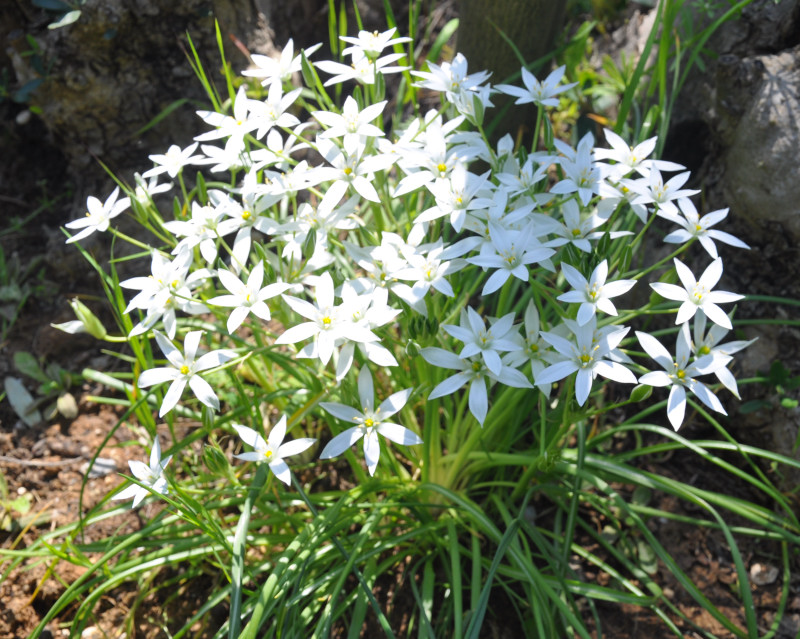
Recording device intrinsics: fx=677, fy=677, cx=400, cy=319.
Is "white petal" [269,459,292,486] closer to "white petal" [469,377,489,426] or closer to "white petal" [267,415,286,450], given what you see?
"white petal" [267,415,286,450]

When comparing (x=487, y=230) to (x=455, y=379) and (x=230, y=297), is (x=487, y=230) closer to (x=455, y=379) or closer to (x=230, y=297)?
(x=455, y=379)

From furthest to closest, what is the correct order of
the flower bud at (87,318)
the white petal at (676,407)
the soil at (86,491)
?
1. the soil at (86,491)
2. the flower bud at (87,318)
3. the white petal at (676,407)

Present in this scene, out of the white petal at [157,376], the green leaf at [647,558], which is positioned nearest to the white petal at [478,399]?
the white petal at [157,376]

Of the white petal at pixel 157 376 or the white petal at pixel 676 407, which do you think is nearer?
the white petal at pixel 676 407

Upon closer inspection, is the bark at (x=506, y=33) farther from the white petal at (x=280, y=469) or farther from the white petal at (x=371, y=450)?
the white petal at (x=280, y=469)

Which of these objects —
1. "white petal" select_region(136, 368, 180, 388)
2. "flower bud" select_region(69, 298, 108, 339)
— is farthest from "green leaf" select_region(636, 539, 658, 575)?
"flower bud" select_region(69, 298, 108, 339)

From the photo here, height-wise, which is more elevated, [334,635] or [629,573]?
[334,635]

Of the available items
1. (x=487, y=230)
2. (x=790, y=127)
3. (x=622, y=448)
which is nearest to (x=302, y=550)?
(x=487, y=230)
